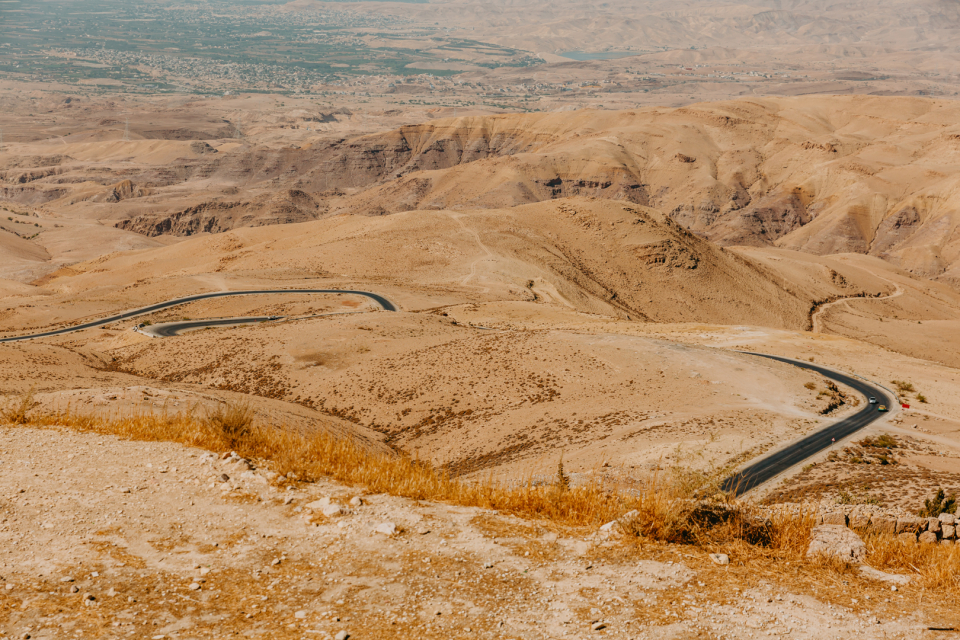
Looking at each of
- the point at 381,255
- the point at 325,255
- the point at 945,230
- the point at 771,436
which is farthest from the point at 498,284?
the point at 945,230

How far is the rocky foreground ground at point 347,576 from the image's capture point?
299 inches

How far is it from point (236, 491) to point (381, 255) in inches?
2930

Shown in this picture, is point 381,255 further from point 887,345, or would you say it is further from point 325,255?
point 887,345

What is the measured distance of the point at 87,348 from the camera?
48.7 m

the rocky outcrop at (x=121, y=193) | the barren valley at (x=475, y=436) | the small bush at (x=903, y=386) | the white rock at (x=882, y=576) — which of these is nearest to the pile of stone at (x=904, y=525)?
the barren valley at (x=475, y=436)

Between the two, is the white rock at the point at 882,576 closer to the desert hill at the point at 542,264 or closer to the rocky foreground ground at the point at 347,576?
the rocky foreground ground at the point at 347,576

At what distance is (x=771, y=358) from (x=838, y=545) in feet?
125

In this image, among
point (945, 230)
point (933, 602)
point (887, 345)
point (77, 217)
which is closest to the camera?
point (933, 602)

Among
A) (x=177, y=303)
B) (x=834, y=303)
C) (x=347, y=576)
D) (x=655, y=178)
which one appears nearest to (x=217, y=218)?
(x=177, y=303)

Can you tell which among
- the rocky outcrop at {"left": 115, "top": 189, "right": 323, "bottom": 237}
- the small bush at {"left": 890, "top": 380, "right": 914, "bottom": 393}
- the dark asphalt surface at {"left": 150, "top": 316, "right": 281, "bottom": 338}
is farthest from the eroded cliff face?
the small bush at {"left": 890, "top": 380, "right": 914, "bottom": 393}

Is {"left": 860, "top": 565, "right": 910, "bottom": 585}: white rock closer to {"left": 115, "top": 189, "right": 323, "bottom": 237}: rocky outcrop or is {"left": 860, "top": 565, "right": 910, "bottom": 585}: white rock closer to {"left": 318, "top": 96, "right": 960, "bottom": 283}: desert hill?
{"left": 318, "top": 96, "right": 960, "bottom": 283}: desert hill

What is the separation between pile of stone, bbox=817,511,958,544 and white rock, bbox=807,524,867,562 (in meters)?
2.06

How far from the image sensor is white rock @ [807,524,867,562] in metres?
9.37

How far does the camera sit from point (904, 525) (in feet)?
40.5
